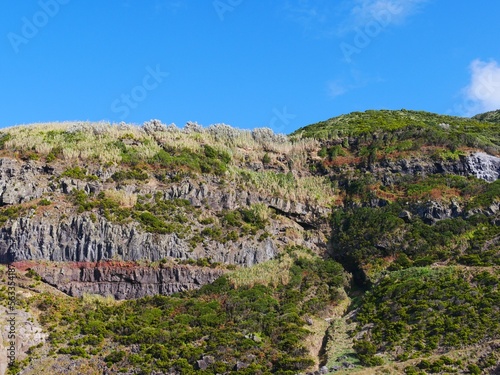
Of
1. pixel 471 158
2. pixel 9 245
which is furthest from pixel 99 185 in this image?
pixel 471 158

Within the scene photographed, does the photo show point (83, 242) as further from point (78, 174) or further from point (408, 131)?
point (408, 131)

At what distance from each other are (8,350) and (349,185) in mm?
41374

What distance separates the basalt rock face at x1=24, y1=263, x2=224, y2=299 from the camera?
5356cm

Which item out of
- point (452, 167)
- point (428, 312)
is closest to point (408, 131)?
point (452, 167)

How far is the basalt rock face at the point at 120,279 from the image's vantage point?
53562 mm

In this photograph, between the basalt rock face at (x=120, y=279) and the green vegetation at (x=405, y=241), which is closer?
the basalt rock face at (x=120, y=279)

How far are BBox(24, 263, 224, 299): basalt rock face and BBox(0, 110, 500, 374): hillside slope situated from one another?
4.6 inches

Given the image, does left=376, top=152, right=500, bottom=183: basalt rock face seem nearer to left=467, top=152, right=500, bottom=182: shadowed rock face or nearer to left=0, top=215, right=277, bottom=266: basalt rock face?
left=467, top=152, right=500, bottom=182: shadowed rock face

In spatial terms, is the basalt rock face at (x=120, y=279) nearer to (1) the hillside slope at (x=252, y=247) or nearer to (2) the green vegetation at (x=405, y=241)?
(1) the hillside slope at (x=252, y=247)

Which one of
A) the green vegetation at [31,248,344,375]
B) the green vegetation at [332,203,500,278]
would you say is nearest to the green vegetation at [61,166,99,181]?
the green vegetation at [31,248,344,375]

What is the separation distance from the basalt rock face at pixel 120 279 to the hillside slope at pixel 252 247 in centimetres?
12

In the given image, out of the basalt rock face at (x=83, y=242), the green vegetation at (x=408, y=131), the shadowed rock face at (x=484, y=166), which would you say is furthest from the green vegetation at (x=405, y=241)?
the basalt rock face at (x=83, y=242)

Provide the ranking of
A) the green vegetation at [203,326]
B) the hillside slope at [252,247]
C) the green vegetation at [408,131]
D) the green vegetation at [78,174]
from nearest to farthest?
1. the green vegetation at [203,326]
2. the hillside slope at [252,247]
3. the green vegetation at [78,174]
4. the green vegetation at [408,131]

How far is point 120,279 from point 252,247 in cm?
1272
